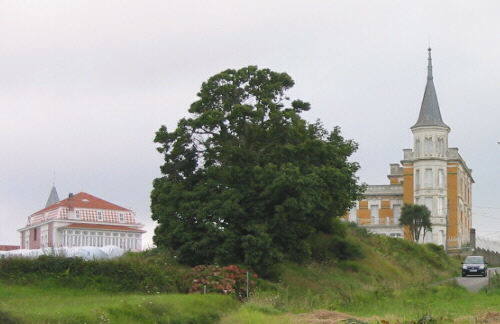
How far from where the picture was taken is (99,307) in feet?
94.0

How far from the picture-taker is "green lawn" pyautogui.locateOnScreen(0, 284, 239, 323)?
85.6 ft

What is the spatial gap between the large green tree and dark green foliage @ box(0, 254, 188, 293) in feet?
19.7

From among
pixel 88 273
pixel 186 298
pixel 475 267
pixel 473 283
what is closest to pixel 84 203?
pixel 475 267

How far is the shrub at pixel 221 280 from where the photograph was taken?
39.9 m

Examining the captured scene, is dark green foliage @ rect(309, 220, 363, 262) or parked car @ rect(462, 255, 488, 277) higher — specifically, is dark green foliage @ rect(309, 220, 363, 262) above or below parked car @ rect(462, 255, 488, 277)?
above

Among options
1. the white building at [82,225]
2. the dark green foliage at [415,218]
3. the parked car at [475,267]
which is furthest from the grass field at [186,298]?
the white building at [82,225]

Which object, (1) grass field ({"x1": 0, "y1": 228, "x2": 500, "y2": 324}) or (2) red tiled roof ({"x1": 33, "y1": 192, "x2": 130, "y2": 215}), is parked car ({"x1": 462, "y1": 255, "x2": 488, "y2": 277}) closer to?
(1) grass field ({"x1": 0, "y1": 228, "x2": 500, "y2": 324})

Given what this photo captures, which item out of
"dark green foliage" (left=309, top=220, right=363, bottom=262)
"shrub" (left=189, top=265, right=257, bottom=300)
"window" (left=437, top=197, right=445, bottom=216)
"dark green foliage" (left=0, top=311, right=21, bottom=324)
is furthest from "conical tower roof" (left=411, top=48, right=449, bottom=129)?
"dark green foliage" (left=0, top=311, right=21, bottom=324)

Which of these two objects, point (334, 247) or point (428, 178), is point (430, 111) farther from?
point (334, 247)

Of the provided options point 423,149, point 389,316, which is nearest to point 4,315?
point 389,316

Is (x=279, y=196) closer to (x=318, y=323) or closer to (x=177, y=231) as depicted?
(x=177, y=231)

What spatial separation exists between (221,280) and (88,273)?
5860 millimetres

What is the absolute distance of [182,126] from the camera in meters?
48.1

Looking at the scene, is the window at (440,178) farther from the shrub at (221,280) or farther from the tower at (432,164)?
the shrub at (221,280)
